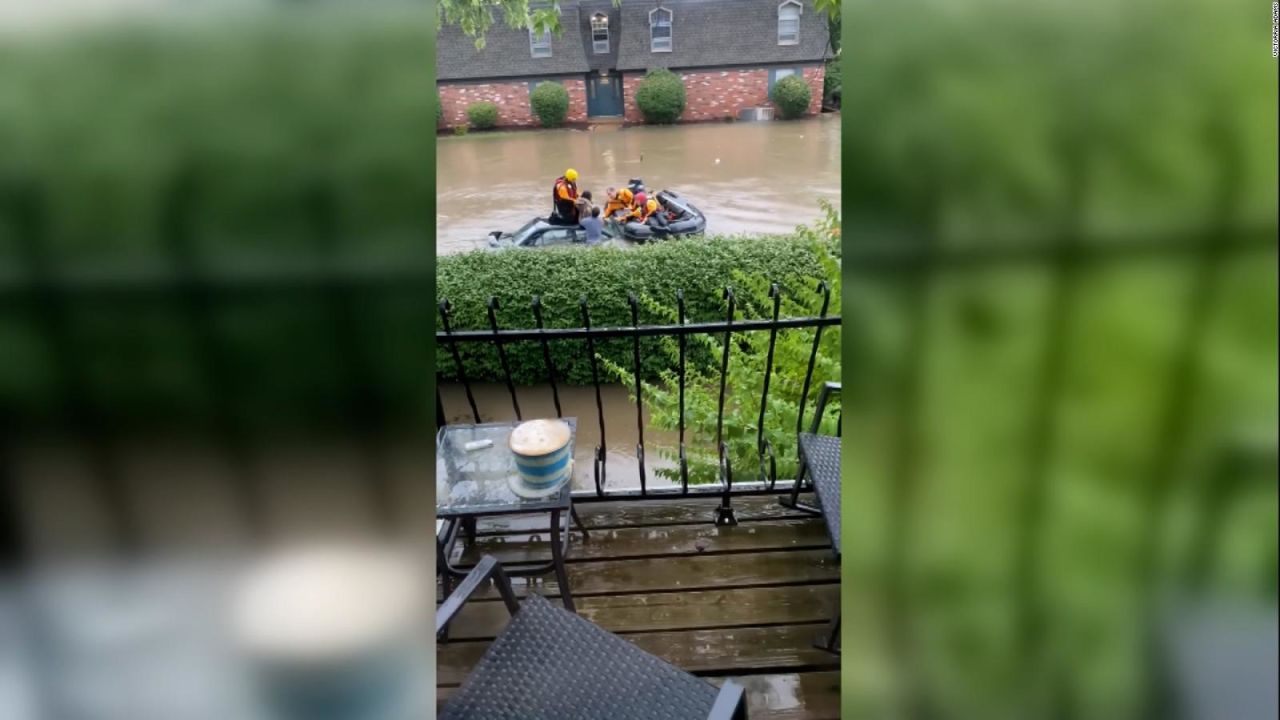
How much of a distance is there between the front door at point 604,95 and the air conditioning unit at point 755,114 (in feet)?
8.19

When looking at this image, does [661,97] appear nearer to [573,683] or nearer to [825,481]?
[825,481]

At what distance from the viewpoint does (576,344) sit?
21.8 feet

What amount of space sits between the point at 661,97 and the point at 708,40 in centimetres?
383

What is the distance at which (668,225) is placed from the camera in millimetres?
10938

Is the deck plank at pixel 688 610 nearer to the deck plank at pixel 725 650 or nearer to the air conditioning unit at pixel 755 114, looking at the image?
the deck plank at pixel 725 650

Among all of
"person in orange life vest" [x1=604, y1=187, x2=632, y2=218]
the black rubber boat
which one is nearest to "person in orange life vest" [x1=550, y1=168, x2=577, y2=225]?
the black rubber boat

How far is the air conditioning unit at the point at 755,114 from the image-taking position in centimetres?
1299

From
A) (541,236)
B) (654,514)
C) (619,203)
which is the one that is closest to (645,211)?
(619,203)

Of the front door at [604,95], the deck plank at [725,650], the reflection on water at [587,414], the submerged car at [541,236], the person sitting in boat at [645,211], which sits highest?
the front door at [604,95]

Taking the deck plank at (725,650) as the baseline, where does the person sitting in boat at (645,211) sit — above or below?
above
